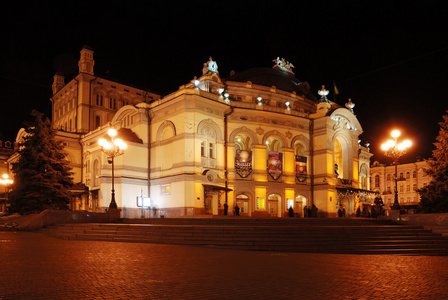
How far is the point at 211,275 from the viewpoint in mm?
9469

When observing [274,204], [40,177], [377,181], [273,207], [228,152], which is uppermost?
[228,152]

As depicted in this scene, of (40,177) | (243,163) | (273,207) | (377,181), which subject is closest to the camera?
(40,177)

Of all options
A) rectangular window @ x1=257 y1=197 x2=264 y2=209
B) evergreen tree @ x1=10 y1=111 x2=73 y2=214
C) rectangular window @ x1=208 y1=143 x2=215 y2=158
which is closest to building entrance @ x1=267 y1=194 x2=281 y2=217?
rectangular window @ x1=257 y1=197 x2=264 y2=209

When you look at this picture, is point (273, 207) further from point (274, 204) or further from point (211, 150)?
point (211, 150)

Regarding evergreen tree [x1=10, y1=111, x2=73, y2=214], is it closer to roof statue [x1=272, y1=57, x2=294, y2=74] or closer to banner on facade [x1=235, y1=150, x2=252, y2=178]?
banner on facade [x1=235, y1=150, x2=252, y2=178]

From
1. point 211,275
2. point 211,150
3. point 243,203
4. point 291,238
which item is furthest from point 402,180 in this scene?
point 211,275

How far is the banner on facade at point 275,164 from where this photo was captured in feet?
130

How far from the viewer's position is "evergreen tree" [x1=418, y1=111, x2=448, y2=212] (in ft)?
80.8

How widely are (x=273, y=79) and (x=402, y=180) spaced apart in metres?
46.7

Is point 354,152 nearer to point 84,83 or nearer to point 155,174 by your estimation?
point 155,174

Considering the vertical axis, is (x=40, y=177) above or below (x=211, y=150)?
below

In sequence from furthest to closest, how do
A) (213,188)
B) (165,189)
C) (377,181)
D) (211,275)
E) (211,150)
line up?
(377,181) → (211,150) → (165,189) → (213,188) → (211,275)

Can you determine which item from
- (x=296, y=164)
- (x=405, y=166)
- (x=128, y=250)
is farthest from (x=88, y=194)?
(x=405, y=166)

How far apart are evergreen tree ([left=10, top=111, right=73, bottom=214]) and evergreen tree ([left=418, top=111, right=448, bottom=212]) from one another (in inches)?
1022
